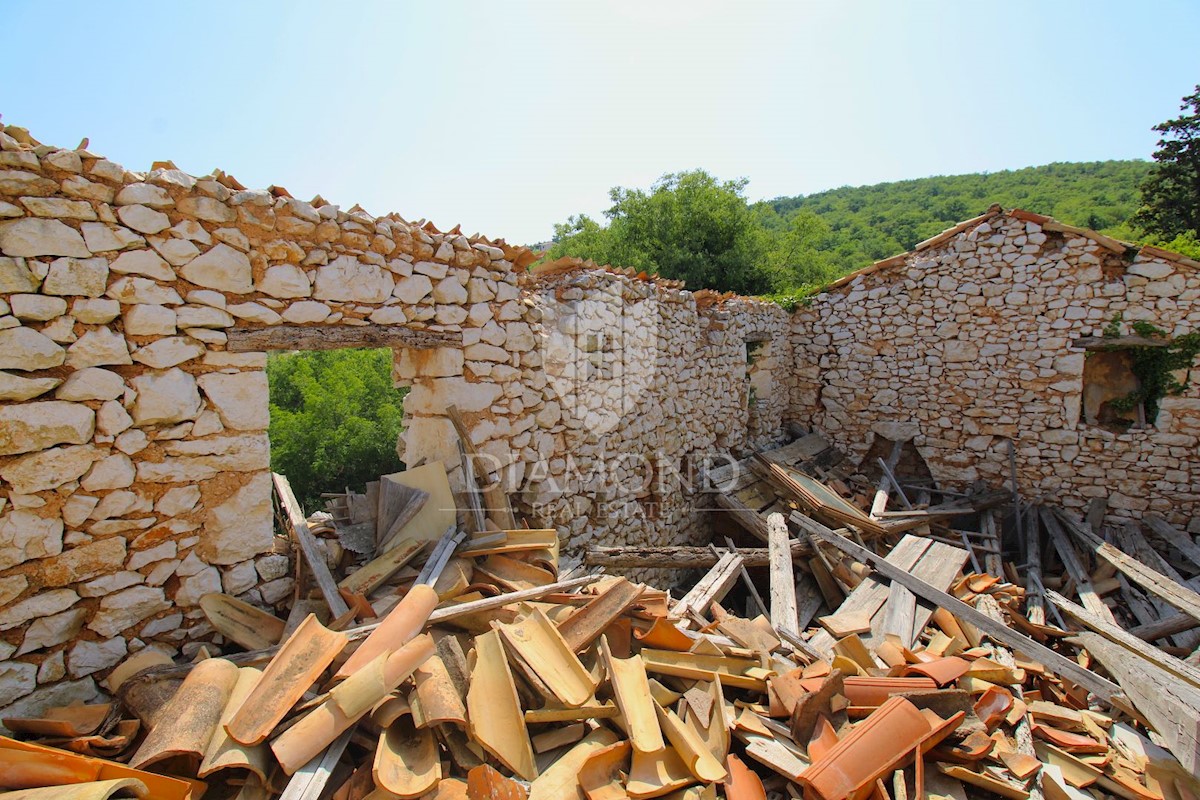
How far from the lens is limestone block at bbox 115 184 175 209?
2.75 meters

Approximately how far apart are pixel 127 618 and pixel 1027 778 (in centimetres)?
470

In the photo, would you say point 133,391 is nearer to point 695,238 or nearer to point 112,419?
point 112,419

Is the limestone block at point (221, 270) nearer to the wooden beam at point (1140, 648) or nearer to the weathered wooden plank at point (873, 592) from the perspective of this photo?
the weathered wooden plank at point (873, 592)

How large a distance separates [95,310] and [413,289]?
167 cm

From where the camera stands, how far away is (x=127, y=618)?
2875 millimetres

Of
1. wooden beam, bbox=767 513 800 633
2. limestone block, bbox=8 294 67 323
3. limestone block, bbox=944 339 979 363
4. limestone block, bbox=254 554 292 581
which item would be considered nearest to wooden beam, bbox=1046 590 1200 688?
wooden beam, bbox=767 513 800 633

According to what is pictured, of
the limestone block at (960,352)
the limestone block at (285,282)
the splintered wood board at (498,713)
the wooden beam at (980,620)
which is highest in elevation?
the limestone block at (285,282)

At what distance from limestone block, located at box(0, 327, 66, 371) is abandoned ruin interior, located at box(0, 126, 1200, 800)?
11 millimetres

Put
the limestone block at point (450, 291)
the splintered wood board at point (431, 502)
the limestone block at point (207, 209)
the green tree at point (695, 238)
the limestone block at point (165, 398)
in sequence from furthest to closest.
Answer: the green tree at point (695, 238)
the limestone block at point (450, 291)
the splintered wood board at point (431, 502)
the limestone block at point (207, 209)
the limestone block at point (165, 398)

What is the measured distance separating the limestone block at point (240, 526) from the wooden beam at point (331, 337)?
2.52 ft

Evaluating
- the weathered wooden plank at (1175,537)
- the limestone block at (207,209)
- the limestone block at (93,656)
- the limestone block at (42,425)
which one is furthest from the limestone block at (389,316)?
the weathered wooden plank at (1175,537)

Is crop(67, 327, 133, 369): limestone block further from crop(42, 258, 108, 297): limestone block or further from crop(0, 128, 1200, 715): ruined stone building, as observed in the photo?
crop(42, 258, 108, 297): limestone block

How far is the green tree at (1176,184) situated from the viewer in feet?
51.6

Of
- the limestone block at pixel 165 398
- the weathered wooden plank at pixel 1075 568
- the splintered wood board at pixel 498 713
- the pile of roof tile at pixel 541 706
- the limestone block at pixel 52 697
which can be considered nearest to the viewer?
the pile of roof tile at pixel 541 706
